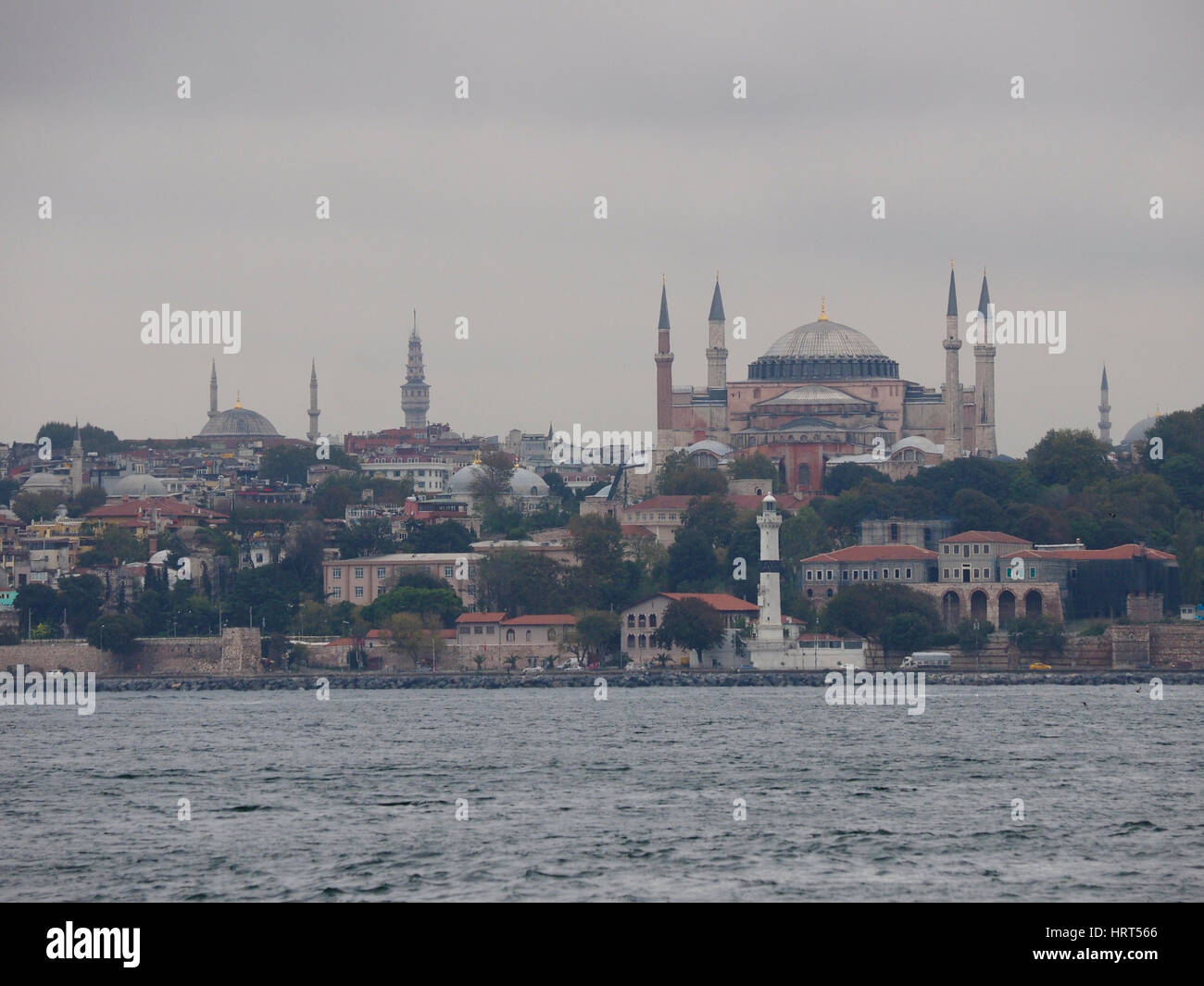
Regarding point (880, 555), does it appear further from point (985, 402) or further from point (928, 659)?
point (985, 402)

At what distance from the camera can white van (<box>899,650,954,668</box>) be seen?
69.1 meters

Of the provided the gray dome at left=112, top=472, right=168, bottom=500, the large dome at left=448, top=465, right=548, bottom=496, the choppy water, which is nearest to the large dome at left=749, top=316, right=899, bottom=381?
the large dome at left=448, top=465, right=548, bottom=496

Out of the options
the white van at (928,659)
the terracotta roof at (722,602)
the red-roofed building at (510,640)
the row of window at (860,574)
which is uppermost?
the row of window at (860,574)

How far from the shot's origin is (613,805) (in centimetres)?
3195

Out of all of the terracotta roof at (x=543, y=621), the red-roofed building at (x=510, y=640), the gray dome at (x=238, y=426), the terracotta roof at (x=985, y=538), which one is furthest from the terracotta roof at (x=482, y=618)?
the gray dome at (x=238, y=426)

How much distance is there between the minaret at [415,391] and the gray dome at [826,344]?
54057 millimetres

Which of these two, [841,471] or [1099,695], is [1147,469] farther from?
[1099,695]

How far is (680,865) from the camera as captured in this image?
→ 2558 centimetres

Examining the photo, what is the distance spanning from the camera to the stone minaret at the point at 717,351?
111 metres

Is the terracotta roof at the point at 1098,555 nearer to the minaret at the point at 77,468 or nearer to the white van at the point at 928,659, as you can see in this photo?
the white van at the point at 928,659

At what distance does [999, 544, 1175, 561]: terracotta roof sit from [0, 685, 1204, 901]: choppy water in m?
21.5

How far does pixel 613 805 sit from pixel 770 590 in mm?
37196

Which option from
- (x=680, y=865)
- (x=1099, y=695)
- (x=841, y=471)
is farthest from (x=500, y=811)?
(x=841, y=471)

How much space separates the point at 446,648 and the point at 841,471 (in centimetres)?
3087
